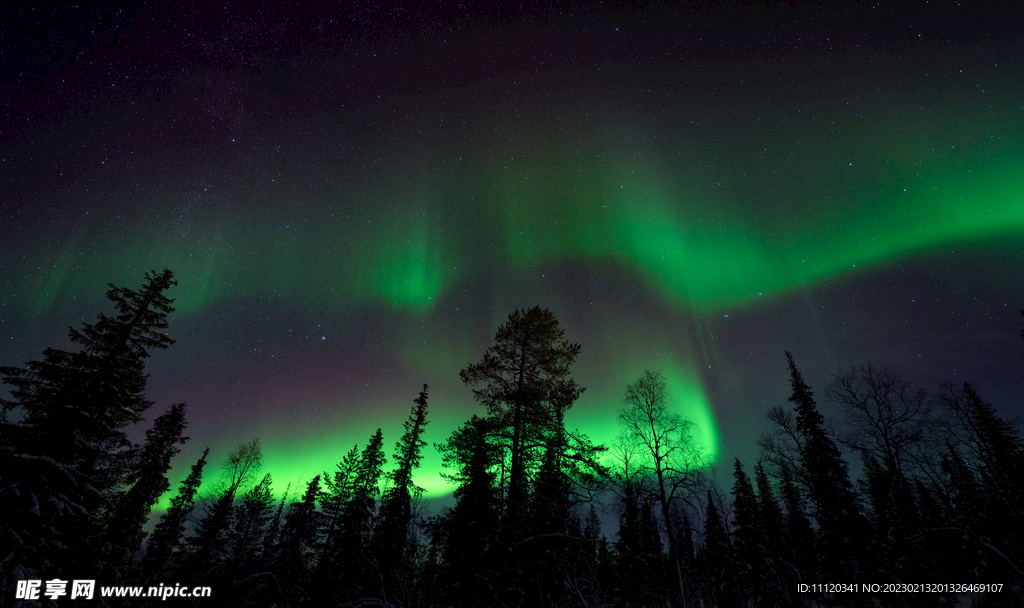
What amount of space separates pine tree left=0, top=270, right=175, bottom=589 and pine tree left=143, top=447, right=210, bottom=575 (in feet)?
46.7

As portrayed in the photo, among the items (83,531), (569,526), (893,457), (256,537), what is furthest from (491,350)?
(256,537)

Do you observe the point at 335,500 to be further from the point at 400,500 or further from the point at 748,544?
the point at 748,544

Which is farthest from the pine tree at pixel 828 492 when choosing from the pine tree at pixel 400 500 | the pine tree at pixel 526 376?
the pine tree at pixel 400 500

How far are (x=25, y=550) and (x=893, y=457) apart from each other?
3440 cm

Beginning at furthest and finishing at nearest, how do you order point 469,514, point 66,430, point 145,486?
1. point 145,486
2. point 469,514
3. point 66,430

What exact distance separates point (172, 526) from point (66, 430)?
22.2 meters

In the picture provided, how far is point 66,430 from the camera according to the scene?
14.4 metres

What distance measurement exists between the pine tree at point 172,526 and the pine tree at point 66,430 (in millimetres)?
14227

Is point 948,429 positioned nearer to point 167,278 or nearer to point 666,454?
point 666,454

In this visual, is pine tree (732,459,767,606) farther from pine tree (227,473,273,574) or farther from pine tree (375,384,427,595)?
pine tree (227,473,273,574)

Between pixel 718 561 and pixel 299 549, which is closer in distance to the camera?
pixel 299 549

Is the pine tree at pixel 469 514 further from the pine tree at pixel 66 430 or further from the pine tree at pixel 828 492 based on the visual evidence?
the pine tree at pixel 828 492

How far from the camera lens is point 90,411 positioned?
1528 cm

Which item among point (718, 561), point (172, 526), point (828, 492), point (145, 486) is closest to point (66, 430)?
point (145, 486)
